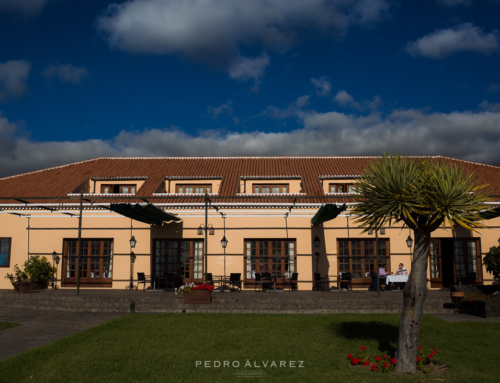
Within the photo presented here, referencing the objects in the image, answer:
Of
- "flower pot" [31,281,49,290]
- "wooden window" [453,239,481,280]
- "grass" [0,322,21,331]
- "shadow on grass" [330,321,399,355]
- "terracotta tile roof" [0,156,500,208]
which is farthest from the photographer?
"terracotta tile roof" [0,156,500,208]

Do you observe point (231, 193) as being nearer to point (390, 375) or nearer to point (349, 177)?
point (349, 177)

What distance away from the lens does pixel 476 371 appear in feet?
20.9

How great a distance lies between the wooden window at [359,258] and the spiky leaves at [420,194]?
11415 millimetres

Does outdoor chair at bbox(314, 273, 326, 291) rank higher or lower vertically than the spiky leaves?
lower

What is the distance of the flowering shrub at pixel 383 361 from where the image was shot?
6.41 m

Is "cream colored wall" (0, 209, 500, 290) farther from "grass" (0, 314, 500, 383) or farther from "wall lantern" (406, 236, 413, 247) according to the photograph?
"grass" (0, 314, 500, 383)

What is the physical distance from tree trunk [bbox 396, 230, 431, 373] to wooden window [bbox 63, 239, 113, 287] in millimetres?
14610

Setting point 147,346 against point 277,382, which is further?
point 147,346

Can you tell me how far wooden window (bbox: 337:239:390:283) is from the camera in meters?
17.9

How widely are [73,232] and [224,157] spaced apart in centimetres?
921

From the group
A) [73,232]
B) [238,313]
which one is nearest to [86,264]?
[73,232]

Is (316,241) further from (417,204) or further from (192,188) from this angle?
(417,204)

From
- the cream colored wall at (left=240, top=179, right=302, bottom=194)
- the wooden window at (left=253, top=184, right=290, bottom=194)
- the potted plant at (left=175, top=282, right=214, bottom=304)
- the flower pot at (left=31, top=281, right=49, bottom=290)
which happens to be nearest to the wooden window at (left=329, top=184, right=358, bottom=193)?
the cream colored wall at (left=240, top=179, right=302, bottom=194)

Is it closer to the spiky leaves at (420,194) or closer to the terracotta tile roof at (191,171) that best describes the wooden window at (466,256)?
the terracotta tile roof at (191,171)
